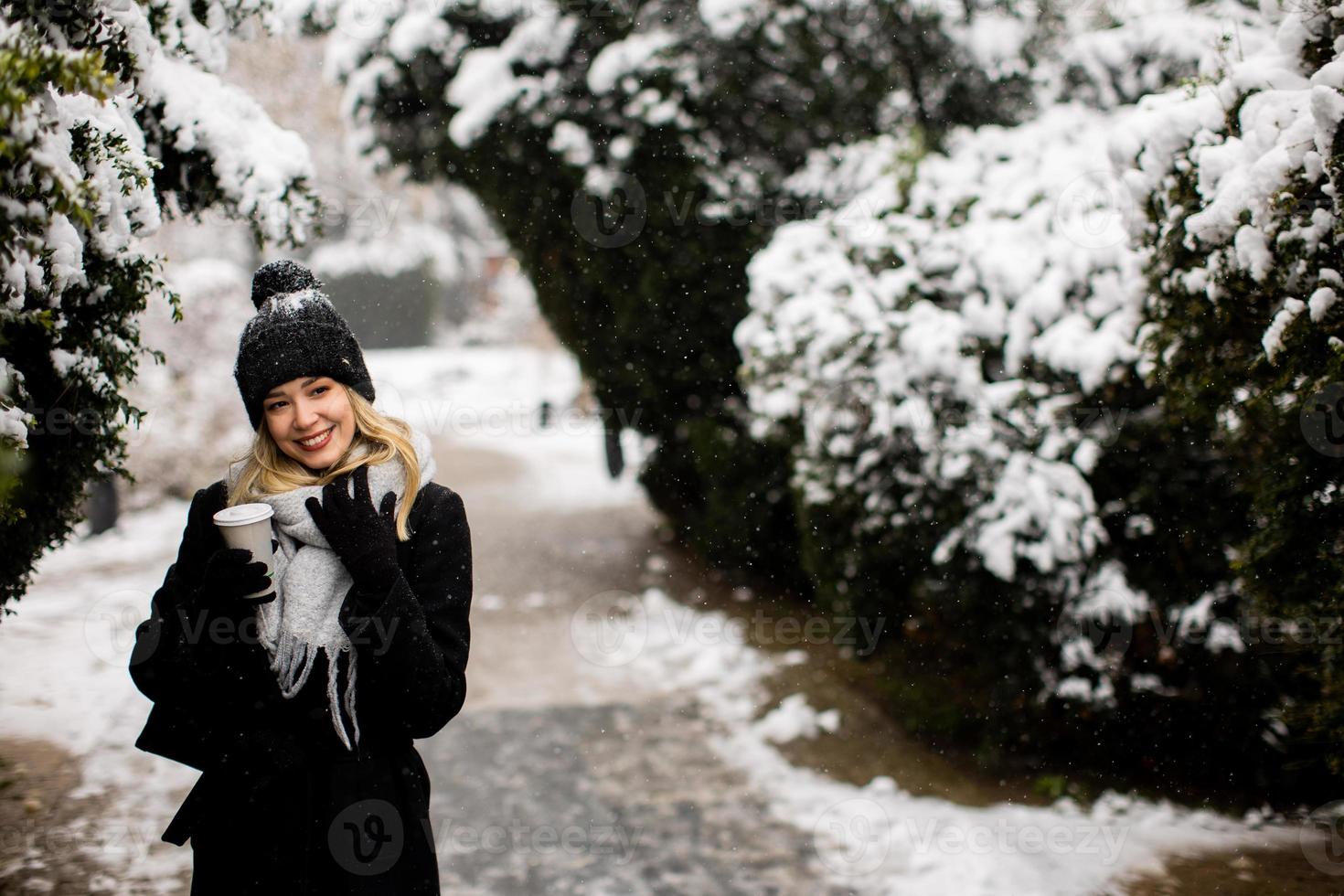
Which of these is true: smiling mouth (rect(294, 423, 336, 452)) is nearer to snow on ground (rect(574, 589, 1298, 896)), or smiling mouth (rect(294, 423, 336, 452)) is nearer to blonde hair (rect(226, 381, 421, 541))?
blonde hair (rect(226, 381, 421, 541))

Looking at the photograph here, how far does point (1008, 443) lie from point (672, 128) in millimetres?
3835

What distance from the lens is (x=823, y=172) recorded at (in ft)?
23.9

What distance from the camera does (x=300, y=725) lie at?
2021mm

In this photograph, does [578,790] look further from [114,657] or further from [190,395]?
[190,395]

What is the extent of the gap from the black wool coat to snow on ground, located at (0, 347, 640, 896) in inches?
48.2

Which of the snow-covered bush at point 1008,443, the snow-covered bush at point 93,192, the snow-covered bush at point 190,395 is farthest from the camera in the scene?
the snow-covered bush at point 190,395

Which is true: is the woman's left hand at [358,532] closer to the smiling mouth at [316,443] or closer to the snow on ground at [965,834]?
the smiling mouth at [316,443]

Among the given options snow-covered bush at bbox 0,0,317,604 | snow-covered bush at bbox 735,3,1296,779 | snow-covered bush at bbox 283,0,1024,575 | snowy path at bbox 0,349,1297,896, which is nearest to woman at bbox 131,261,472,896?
snow-covered bush at bbox 0,0,317,604

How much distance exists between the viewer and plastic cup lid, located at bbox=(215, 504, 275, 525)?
6.07 feet

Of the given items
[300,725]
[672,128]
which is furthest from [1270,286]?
[672,128]

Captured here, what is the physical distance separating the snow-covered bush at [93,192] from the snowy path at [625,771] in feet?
3.88

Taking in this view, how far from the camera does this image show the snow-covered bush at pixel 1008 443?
169 inches

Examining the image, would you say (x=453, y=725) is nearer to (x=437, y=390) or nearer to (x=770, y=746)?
(x=770, y=746)

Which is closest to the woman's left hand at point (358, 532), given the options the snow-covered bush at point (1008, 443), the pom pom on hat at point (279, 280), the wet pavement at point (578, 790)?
the pom pom on hat at point (279, 280)
